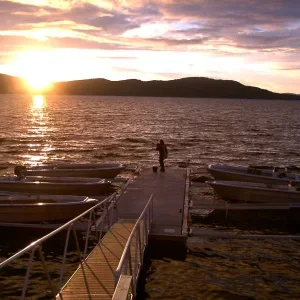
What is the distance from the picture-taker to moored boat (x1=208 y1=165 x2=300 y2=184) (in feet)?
83.3

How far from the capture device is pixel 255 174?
2630 centimetres

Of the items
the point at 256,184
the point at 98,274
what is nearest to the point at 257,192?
the point at 256,184

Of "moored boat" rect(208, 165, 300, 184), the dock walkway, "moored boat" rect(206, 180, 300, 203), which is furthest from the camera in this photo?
"moored boat" rect(208, 165, 300, 184)

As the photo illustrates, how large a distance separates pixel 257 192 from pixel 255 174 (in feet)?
11.5

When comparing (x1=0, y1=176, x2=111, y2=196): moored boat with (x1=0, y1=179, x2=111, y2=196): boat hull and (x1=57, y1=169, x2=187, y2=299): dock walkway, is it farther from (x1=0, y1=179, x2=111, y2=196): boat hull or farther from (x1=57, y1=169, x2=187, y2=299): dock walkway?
(x1=57, y1=169, x2=187, y2=299): dock walkway

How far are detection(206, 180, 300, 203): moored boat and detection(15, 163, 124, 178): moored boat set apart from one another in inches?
267

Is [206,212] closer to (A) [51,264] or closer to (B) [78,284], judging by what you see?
(A) [51,264]

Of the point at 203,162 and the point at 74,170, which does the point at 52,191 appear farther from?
the point at 203,162

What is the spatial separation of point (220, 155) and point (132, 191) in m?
24.3

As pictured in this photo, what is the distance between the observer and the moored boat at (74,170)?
26422mm

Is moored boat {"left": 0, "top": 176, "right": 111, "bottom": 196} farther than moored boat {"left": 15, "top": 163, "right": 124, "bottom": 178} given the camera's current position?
No

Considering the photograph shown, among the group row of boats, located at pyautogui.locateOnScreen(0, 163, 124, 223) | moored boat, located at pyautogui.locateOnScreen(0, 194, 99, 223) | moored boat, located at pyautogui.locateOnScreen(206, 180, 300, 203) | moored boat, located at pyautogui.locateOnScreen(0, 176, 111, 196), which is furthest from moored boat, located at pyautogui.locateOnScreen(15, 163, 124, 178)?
moored boat, located at pyautogui.locateOnScreen(206, 180, 300, 203)

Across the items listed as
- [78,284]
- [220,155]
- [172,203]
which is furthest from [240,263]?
[220,155]

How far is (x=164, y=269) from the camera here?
596 inches
